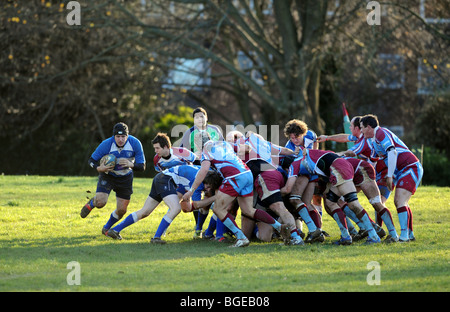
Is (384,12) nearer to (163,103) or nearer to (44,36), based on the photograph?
(163,103)

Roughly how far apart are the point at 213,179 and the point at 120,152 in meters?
1.83

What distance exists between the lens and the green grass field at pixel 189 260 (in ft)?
26.0

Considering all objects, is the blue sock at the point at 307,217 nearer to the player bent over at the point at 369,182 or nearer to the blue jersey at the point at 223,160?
the player bent over at the point at 369,182

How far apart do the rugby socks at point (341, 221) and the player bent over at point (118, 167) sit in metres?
3.19

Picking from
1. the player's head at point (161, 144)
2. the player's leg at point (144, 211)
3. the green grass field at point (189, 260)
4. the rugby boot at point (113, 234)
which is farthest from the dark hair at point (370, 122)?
the rugby boot at point (113, 234)

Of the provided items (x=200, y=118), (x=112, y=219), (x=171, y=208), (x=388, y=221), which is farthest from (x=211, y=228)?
(x=388, y=221)

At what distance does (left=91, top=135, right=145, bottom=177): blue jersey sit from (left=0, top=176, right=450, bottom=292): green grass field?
3.74 ft

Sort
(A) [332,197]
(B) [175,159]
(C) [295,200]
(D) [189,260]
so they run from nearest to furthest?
(D) [189,260]
(C) [295,200]
(A) [332,197]
(B) [175,159]

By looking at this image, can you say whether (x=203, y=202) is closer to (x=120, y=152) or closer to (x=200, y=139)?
(x=120, y=152)

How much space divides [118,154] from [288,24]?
13176 mm

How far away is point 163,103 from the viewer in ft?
85.4

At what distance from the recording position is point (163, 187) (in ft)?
36.2

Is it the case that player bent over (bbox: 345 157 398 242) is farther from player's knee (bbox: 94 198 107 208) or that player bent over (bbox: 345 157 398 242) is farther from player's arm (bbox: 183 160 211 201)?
player's knee (bbox: 94 198 107 208)

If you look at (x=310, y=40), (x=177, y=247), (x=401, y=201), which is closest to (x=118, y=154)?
(x=177, y=247)
